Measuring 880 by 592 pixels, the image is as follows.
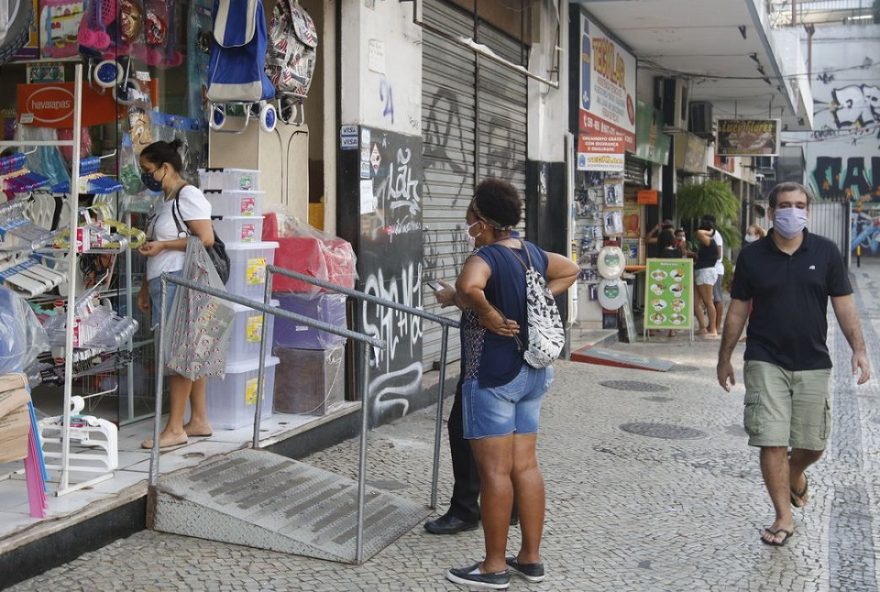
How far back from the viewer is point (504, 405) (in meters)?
4.49

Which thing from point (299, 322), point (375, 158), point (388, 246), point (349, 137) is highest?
point (349, 137)

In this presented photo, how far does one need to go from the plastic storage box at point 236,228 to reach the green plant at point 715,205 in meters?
14.0

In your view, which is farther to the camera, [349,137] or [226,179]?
[349,137]

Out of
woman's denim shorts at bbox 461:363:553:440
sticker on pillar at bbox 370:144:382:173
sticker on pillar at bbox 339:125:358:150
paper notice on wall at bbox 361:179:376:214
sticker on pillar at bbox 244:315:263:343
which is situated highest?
sticker on pillar at bbox 339:125:358:150

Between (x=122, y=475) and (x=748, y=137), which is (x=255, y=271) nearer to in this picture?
(x=122, y=475)

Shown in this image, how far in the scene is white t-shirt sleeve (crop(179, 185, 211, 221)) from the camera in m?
5.75

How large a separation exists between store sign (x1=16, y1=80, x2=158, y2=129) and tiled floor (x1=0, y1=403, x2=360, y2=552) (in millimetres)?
1895

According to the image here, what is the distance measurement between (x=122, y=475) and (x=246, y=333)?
1.43 meters

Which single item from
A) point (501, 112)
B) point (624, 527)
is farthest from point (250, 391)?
point (501, 112)

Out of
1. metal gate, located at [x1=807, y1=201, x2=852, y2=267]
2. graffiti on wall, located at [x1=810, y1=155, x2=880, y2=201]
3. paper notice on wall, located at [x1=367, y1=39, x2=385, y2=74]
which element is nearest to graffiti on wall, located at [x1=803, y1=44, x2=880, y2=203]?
graffiti on wall, located at [x1=810, y1=155, x2=880, y2=201]

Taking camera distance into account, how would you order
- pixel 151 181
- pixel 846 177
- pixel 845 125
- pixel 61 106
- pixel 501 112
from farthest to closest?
pixel 846 177 → pixel 845 125 → pixel 501 112 → pixel 61 106 → pixel 151 181

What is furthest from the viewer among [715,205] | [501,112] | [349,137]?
[715,205]

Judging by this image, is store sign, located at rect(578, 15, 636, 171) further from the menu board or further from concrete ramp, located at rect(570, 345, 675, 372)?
concrete ramp, located at rect(570, 345, 675, 372)

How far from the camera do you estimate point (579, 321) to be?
14320mm
